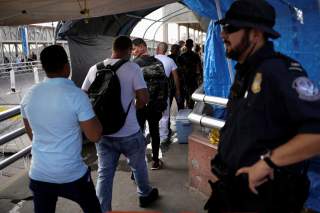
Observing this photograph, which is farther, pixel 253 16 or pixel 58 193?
pixel 58 193

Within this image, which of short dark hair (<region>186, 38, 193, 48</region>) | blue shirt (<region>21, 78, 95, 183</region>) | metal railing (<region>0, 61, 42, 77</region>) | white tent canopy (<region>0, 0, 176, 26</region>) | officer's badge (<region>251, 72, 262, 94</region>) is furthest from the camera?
metal railing (<region>0, 61, 42, 77</region>)

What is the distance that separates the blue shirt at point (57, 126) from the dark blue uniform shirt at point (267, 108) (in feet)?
3.74

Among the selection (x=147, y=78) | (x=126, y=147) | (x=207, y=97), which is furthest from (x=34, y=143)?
(x=147, y=78)

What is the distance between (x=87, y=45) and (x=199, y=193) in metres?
4.41

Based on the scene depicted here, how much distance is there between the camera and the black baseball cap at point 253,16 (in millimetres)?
1583

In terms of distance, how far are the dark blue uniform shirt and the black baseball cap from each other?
0.29ft

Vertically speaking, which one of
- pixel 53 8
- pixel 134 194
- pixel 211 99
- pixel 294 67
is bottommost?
pixel 134 194

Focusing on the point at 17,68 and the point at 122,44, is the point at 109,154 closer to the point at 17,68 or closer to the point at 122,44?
the point at 122,44

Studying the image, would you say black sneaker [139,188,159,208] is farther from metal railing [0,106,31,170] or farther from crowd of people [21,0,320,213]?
metal railing [0,106,31,170]

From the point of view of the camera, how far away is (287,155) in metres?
1.42

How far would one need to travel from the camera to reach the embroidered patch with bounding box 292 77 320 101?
4.56ft

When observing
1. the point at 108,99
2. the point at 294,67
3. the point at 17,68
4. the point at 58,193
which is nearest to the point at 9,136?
the point at 108,99

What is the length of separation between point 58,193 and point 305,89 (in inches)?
73.3

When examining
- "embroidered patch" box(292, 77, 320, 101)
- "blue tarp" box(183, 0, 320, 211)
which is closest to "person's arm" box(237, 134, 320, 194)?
"embroidered patch" box(292, 77, 320, 101)
